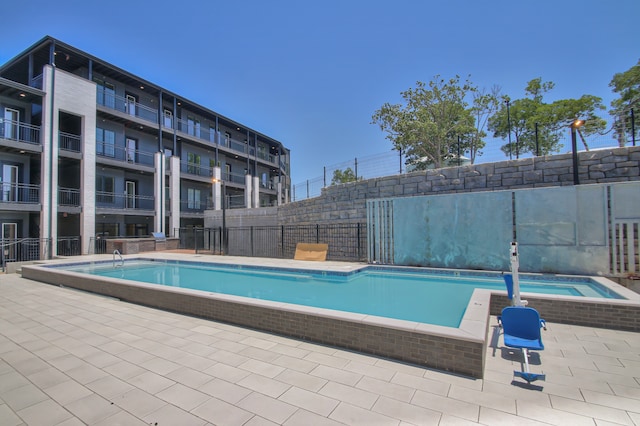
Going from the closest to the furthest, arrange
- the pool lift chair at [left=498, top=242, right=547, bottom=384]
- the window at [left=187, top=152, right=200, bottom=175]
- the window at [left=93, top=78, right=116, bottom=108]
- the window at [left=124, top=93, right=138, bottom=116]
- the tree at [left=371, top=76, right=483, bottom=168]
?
the pool lift chair at [left=498, top=242, right=547, bottom=384]
the window at [left=93, top=78, right=116, bottom=108]
the window at [left=124, top=93, right=138, bottom=116]
the tree at [left=371, top=76, right=483, bottom=168]
the window at [left=187, top=152, right=200, bottom=175]

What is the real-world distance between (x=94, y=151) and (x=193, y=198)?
8.64 m

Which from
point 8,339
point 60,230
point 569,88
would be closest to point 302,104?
point 60,230

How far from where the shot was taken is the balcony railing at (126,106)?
17855mm

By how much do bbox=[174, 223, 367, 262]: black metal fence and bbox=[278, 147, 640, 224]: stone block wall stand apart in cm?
43

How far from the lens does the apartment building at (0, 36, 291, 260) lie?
47.9 ft

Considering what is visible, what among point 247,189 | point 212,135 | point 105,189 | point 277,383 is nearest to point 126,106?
point 105,189

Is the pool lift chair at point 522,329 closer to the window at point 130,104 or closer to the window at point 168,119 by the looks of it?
the window at point 130,104

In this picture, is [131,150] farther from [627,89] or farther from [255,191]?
[627,89]

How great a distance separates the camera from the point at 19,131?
1508cm

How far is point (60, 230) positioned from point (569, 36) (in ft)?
89.5

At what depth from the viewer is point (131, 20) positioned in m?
10.9

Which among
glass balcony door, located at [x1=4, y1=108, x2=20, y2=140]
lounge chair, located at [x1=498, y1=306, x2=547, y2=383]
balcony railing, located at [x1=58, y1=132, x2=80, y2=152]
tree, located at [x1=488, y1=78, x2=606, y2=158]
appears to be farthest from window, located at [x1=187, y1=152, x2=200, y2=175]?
lounge chair, located at [x1=498, y1=306, x2=547, y2=383]

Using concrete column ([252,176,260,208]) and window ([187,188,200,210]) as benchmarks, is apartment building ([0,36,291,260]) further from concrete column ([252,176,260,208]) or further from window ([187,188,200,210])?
concrete column ([252,176,260,208])

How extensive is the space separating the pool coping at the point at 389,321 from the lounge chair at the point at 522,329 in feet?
0.79
